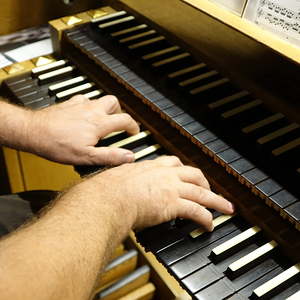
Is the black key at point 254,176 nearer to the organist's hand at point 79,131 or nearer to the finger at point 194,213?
the finger at point 194,213

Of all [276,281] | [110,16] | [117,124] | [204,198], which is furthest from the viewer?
[110,16]

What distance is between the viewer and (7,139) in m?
1.36

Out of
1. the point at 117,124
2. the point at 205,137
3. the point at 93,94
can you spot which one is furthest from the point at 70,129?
the point at 205,137

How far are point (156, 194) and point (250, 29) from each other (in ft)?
1.72

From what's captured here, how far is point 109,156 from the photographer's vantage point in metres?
1.21

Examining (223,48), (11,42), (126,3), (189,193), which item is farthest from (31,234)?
(11,42)

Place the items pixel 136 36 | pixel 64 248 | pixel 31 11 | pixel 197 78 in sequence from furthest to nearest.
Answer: pixel 31 11 → pixel 136 36 → pixel 197 78 → pixel 64 248

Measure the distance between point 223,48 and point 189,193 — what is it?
0.50 m

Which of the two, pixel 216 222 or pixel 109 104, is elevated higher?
pixel 109 104

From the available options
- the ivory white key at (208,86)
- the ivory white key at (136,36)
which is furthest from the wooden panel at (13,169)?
the ivory white key at (208,86)

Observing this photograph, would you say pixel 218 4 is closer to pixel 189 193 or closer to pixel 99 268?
pixel 189 193

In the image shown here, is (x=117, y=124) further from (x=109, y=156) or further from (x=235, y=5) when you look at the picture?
(x=235, y=5)

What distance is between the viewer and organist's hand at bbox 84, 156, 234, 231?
1029 mm

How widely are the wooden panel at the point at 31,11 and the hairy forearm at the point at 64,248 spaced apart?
116cm
